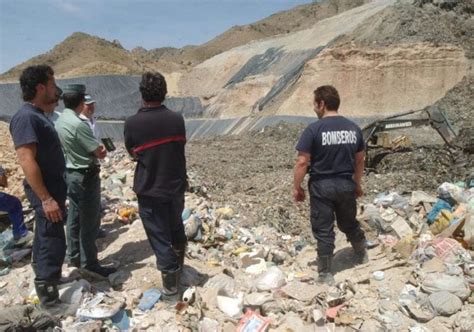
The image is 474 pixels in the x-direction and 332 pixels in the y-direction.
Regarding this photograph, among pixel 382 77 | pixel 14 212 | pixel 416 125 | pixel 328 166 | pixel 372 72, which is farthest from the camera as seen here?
pixel 372 72

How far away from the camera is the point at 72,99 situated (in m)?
3.98

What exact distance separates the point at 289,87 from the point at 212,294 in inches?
737

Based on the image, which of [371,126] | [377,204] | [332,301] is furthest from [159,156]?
[371,126]

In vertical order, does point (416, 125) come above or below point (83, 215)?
below

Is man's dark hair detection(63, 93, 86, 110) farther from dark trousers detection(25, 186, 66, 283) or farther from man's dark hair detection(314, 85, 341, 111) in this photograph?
man's dark hair detection(314, 85, 341, 111)

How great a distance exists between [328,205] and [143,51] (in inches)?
2778

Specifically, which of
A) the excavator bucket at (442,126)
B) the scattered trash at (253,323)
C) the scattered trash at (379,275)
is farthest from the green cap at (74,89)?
the excavator bucket at (442,126)

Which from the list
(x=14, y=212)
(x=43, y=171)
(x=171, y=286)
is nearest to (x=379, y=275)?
(x=171, y=286)

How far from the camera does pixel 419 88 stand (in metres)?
18.4

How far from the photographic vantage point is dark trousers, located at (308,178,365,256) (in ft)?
12.7

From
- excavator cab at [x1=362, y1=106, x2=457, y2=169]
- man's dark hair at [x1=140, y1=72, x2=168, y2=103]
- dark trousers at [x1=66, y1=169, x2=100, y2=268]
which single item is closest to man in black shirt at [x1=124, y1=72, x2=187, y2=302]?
man's dark hair at [x1=140, y1=72, x2=168, y2=103]

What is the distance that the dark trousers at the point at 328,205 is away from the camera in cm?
386

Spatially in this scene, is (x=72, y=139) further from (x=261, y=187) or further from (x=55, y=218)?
(x=261, y=187)

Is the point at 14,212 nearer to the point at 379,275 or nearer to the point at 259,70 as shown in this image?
the point at 379,275
